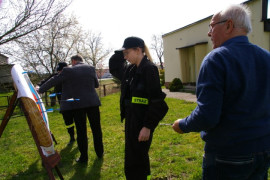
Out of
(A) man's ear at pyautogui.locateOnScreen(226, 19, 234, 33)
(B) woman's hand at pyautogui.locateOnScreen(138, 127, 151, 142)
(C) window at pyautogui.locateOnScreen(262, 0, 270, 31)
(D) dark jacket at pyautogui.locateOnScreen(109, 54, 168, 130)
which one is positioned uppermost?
(C) window at pyautogui.locateOnScreen(262, 0, 270, 31)

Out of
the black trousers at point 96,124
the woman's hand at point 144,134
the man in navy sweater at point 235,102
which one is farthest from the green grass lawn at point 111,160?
the man in navy sweater at point 235,102

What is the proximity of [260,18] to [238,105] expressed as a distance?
31.1 ft

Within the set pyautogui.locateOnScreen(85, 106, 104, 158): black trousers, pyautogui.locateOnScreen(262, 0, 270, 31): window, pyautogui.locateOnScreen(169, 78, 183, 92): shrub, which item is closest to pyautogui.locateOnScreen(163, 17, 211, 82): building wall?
pyautogui.locateOnScreen(169, 78, 183, 92): shrub

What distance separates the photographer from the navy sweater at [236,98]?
1274mm

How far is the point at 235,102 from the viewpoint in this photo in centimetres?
132

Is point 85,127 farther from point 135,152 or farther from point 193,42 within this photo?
point 193,42

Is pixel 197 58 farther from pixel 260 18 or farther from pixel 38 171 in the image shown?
pixel 38 171

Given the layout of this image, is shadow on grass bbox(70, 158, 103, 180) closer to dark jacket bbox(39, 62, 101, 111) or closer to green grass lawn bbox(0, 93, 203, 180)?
green grass lawn bbox(0, 93, 203, 180)

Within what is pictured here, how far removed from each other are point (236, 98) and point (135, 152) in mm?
1288

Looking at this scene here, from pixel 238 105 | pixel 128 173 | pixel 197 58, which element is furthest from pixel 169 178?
pixel 197 58

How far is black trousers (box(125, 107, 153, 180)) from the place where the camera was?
2232 millimetres

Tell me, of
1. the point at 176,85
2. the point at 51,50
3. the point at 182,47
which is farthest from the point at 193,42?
the point at 51,50

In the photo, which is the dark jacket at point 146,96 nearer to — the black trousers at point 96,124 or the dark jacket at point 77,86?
the dark jacket at point 77,86

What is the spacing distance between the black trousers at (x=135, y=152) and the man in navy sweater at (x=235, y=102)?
2.97ft
